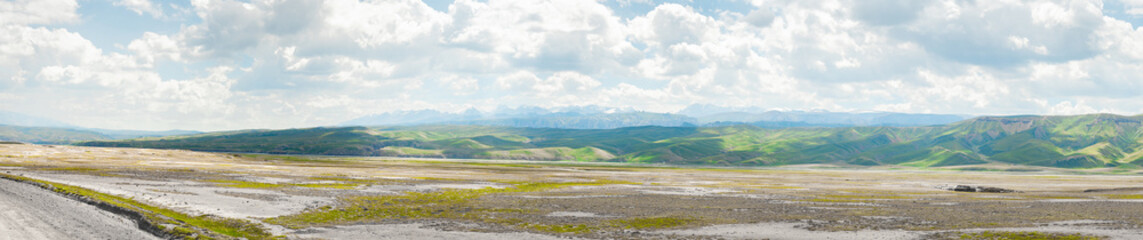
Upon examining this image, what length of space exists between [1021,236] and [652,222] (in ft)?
73.8

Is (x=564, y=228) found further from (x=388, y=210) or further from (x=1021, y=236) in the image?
(x=1021, y=236)

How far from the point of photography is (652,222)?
43781 mm

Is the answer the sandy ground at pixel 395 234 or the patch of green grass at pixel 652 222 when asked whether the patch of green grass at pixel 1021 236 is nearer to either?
the patch of green grass at pixel 652 222

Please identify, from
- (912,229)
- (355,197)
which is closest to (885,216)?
(912,229)

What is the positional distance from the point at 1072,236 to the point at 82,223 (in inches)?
2277

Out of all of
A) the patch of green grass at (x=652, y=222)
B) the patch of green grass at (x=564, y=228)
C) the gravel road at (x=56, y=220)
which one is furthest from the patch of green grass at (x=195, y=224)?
the patch of green grass at (x=652, y=222)

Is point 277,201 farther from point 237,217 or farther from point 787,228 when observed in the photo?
point 787,228

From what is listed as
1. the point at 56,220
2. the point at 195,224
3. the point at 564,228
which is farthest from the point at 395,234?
the point at 56,220

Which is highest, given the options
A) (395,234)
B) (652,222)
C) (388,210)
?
(388,210)

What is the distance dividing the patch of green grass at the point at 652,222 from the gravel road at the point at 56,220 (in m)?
27.7

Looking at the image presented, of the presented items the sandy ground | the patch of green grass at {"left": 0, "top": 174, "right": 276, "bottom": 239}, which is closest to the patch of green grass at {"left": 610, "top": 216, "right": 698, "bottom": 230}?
the sandy ground

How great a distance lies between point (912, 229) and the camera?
135ft

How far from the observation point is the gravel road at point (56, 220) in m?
31.4

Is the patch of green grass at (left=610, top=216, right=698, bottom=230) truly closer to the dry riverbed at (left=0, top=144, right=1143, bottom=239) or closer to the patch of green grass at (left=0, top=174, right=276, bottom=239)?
the dry riverbed at (left=0, top=144, right=1143, bottom=239)
